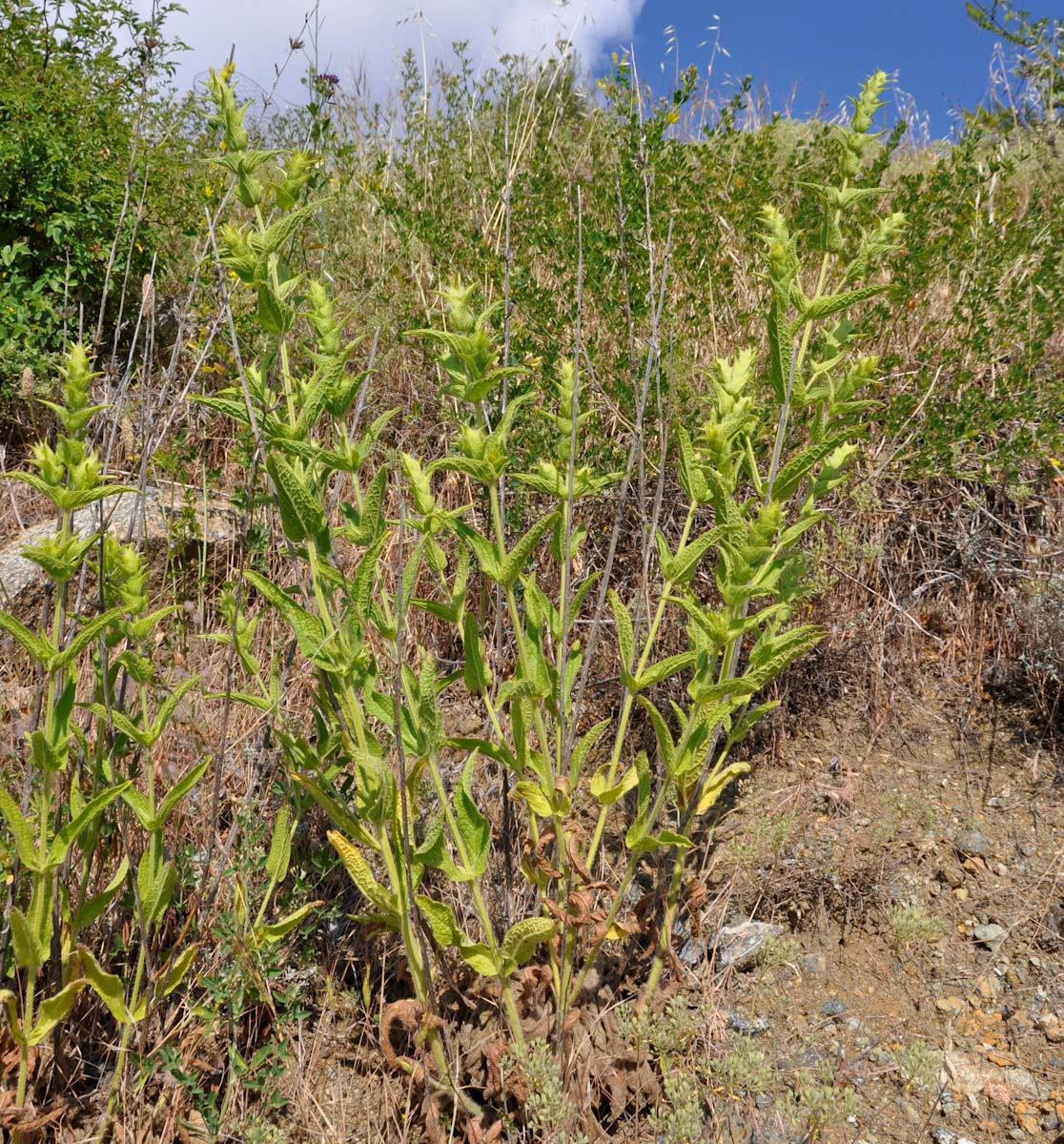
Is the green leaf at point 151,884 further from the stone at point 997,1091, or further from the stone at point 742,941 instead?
the stone at point 997,1091

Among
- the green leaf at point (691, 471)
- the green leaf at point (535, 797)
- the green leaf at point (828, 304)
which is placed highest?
the green leaf at point (828, 304)

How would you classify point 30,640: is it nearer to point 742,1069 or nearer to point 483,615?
point 483,615

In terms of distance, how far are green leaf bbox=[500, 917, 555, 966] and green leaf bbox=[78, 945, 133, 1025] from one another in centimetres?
70

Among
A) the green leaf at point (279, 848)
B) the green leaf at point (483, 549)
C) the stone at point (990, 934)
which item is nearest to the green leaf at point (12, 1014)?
the green leaf at point (279, 848)

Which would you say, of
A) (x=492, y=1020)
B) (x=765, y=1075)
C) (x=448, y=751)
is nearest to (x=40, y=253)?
(x=448, y=751)

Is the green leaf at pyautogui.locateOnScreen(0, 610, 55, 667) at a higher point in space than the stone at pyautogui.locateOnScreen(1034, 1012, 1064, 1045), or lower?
higher

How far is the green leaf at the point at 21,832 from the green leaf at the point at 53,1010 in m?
0.22

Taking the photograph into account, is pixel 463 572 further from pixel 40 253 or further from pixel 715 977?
pixel 40 253

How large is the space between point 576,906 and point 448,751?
40.8 inches

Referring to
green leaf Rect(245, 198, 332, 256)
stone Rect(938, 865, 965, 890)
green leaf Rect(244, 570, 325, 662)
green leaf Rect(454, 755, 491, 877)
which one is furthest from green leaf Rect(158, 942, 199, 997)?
stone Rect(938, 865, 965, 890)

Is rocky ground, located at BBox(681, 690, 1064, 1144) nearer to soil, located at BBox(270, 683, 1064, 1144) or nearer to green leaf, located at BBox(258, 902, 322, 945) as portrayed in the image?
soil, located at BBox(270, 683, 1064, 1144)

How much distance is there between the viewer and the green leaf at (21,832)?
1.50 metres

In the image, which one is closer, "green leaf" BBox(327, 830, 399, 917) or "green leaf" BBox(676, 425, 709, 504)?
"green leaf" BBox(327, 830, 399, 917)

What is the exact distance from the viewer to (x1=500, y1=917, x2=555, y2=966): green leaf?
169 centimetres
